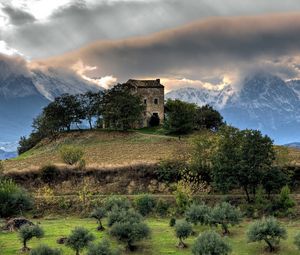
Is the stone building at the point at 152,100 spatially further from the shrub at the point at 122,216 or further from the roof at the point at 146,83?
the shrub at the point at 122,216

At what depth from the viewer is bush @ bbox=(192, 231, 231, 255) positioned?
5272cm

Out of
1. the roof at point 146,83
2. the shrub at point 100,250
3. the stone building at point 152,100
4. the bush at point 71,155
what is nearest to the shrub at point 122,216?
the shrub at point 100,250

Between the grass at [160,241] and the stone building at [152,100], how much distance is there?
7274 cm

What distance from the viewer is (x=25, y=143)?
159500 mm

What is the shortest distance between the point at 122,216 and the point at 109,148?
5243 cm

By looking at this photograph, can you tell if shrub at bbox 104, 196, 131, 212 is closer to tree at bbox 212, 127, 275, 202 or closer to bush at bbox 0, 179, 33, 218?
bush at bbox 0, 179, 33, 218

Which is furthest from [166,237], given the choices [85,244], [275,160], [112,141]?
[112,141]

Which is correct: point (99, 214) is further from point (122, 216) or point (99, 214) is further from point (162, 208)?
point (162, 208)

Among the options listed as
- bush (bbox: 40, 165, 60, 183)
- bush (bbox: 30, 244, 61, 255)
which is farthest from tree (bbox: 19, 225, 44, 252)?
bush (bbox: 40, 165, 60, 183)

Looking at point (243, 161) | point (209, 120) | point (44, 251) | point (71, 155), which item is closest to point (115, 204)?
point (243, 161)

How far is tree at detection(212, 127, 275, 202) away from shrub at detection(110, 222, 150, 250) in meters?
24.5

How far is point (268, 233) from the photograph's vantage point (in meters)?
59.5

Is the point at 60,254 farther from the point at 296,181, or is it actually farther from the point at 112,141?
the point at 112,141

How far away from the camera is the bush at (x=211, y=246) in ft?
173
